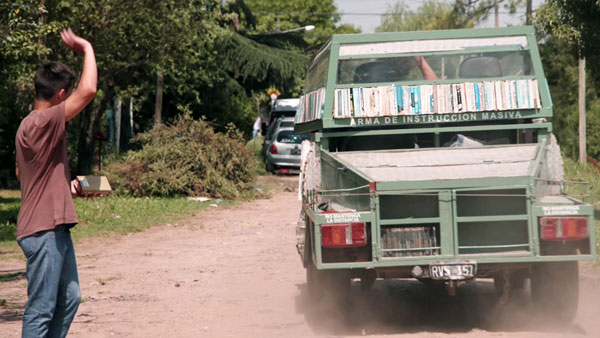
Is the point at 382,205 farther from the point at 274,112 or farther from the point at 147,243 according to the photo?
the point at 274,112

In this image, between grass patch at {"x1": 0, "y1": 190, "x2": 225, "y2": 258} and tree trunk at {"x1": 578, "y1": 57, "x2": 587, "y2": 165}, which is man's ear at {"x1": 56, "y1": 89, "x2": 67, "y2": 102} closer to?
grass patch at {"x1": 0, "y1": 190, "x2": 225, "y2": 258}

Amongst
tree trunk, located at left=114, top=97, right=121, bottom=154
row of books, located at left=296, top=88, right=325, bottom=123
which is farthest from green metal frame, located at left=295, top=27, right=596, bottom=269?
tree trunk, located at left=114, top=97, right=121, bottom=154

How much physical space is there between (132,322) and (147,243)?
20.2 feet

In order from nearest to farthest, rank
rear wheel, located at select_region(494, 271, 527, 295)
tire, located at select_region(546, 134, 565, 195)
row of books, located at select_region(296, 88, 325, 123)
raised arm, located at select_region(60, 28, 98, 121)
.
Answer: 1. raised arm, located at select_region(60, 28, 98, 121)
2. rear wheel, located at select_region(494, 271, 527, 295)
3. tire, located at select_region(546, 134, 565, 195)
4. row of books, located at select_region(296, 88, 325, 123)

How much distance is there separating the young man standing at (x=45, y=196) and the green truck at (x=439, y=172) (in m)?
2.29

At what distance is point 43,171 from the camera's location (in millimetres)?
5004

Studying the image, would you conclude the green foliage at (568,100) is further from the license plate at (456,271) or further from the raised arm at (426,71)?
the license plate at (456,271)

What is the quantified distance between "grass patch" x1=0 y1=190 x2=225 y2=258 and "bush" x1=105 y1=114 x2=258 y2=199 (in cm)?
46

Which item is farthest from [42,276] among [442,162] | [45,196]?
[442,162]

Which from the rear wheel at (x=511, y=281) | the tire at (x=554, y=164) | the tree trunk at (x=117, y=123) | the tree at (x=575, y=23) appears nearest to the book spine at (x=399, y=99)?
the tire at (x=554, y=164)

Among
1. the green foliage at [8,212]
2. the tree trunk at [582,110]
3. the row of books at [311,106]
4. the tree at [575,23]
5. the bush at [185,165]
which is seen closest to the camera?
the row of books at [311,106]

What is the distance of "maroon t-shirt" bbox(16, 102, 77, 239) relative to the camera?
16.1 ft

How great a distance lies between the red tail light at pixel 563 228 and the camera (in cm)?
656

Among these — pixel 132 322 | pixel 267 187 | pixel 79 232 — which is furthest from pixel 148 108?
pixel 132 322
